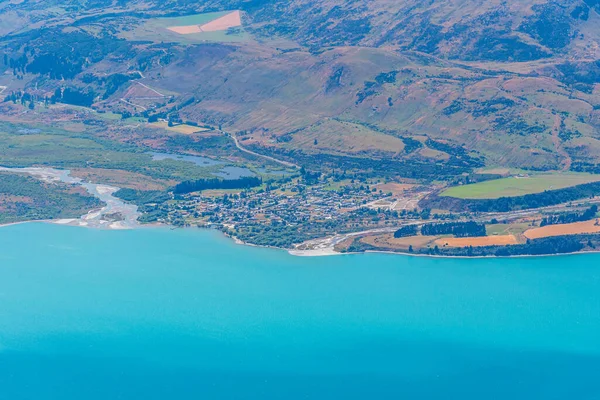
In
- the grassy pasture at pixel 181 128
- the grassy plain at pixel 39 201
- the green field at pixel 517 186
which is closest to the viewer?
the grassy plain at pixel 39 201

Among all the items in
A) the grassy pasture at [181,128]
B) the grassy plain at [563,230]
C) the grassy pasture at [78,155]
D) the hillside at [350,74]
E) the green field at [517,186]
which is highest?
the hillside at [350,74]

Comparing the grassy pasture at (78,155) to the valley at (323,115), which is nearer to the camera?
the valley at (323,115)

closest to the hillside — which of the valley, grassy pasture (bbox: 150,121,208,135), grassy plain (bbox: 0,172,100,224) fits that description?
the valley

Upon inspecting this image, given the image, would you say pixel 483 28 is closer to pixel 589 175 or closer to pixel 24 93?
pixel 589 175

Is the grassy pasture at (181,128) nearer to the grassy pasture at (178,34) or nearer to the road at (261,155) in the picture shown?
the road at (261,155)

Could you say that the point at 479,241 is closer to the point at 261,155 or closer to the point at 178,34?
the point at 261,155

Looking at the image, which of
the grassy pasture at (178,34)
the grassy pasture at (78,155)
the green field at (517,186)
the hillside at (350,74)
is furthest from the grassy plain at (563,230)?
the grassy pasture at (178,34)

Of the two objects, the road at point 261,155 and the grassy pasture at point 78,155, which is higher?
the road at point 261,155
